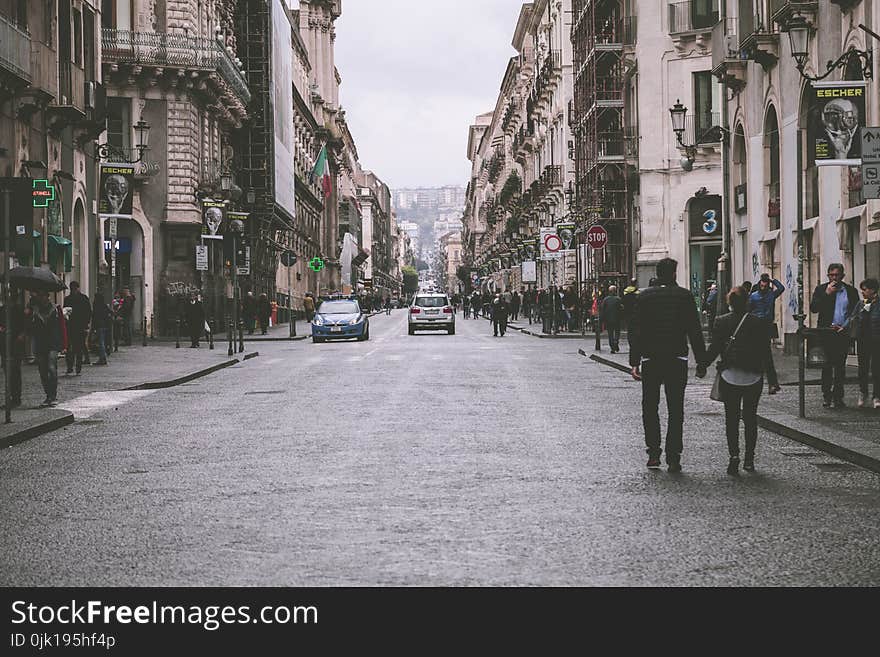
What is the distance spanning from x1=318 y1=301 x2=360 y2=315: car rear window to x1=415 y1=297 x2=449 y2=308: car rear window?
757 centimetres

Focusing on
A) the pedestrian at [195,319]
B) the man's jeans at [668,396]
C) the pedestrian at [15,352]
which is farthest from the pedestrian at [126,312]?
the man's jeans at [668,396]

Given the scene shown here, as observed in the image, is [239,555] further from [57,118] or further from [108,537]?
[57,118]

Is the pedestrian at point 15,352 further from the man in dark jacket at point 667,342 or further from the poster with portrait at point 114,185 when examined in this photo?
the poster with portrait at point 114,185

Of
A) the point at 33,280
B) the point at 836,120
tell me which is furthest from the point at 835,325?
the point at 33,280

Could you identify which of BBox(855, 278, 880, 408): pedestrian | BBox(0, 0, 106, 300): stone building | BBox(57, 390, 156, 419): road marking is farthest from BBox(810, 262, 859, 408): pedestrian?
BBox(0, 0, 106, 300): stone building

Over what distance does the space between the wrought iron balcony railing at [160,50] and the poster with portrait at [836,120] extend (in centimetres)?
3386

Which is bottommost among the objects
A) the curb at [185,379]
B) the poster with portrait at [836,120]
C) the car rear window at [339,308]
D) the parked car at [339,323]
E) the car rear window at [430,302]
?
the curb at [185,379]

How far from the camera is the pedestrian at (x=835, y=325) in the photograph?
17.0 meters

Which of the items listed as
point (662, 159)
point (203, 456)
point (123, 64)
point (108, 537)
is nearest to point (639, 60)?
point (662, 159)

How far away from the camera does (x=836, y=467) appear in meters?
12.2

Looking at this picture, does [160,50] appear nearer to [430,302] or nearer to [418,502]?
[430,302]

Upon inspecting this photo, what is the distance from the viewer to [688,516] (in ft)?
30.9

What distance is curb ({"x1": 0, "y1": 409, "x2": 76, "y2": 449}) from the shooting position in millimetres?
14703
